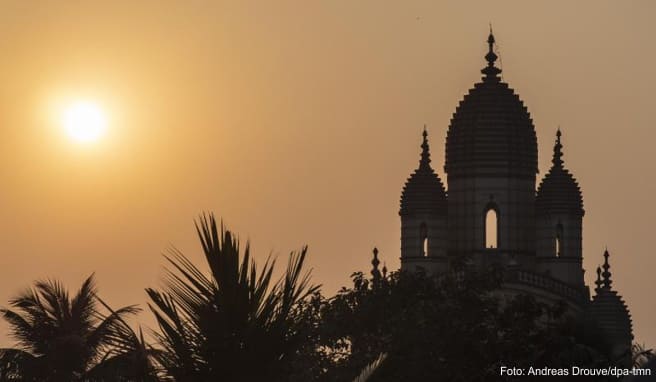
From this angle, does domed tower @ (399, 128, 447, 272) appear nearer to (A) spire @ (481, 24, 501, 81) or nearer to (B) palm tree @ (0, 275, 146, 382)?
(A) spire @ (481, 24, 501, 81)

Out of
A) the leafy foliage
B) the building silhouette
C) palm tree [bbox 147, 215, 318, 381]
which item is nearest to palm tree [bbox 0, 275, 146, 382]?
the leafy foliage

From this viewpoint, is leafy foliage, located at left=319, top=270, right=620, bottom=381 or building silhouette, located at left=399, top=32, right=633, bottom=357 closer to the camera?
leafy foliage, located at left=319, top=270, right=620, bottom=381

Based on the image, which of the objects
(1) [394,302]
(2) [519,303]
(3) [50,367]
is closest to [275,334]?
(3) [50,367]

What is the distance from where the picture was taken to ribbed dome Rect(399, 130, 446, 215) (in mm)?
113375

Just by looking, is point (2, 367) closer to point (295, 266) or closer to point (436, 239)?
point (295, 266)

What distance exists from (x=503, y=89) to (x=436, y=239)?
12.0m

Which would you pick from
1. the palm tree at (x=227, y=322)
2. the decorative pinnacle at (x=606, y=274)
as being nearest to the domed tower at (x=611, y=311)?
the decorative pinnacle at (x=606, y=274)

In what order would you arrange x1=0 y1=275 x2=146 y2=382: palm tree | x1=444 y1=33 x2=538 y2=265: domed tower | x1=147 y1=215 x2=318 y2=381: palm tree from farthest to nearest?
x1=444 y1=33 x2=538 y2=265: domed tower < x1=0 y1=275 x2=146 y2=382: palm tree < x1=147 y1=215 x2=318 y2=381: palm tree

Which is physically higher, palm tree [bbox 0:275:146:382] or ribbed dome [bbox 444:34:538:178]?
ribbed dome [bbox 444:34:538:178]

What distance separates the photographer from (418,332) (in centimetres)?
4909

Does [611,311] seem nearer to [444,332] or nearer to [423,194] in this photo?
[423,194]

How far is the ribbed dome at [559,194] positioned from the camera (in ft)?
373

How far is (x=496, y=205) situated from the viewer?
111438 millimetres

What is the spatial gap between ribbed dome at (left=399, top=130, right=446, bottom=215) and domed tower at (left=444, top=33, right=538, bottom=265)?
3.32 ft
